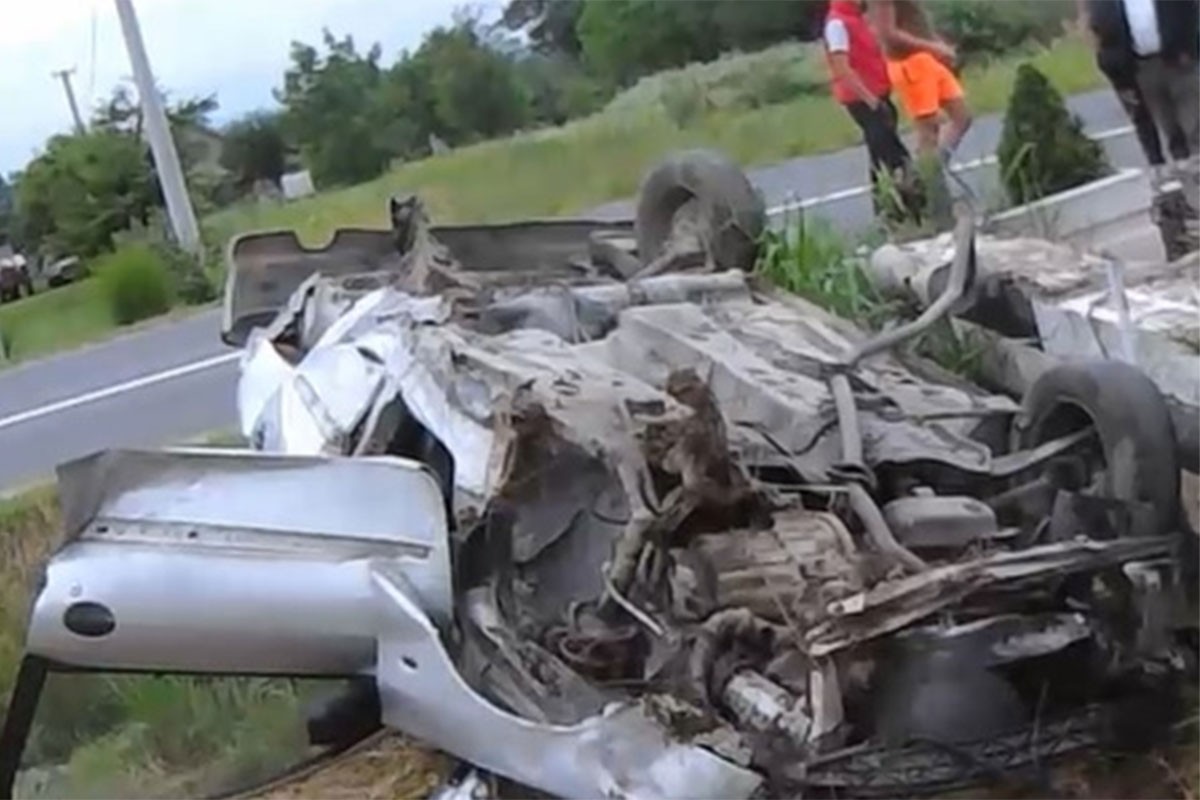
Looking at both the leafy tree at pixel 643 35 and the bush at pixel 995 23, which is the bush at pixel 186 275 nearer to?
the leafy tree at pixel 643 35

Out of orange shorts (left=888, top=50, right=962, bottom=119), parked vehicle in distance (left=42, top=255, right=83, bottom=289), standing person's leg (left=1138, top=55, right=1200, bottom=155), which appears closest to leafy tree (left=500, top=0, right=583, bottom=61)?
orange shorts (left=888, top=50, right=962, bottom=119)

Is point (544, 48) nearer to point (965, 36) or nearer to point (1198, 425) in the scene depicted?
point (965, 36)

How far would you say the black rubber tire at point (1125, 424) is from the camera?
220 centimetres

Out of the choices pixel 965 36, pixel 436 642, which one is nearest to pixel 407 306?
pixel 436 642

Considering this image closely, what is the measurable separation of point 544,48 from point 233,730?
4.06 feet

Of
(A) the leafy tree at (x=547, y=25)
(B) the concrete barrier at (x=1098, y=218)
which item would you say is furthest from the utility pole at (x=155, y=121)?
(B) the concrete barrier at (x=1098, y=218)

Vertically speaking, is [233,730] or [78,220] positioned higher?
[78,220]

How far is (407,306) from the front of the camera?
2.85 metres

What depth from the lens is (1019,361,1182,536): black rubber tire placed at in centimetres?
220

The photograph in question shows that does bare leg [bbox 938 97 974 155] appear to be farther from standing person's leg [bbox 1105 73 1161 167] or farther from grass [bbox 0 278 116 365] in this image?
grass [bbox 0 278 116 365]

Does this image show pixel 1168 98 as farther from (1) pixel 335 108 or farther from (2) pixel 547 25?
(1) pixel 335 108

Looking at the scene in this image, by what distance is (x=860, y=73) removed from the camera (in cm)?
341

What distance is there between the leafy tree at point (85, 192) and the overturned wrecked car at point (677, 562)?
2.39 feet

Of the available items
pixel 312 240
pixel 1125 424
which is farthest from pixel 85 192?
pixel 1125 424
